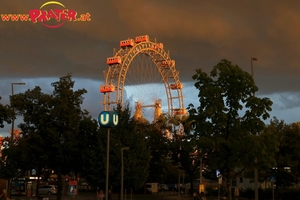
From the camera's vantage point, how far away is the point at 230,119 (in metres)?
28.8

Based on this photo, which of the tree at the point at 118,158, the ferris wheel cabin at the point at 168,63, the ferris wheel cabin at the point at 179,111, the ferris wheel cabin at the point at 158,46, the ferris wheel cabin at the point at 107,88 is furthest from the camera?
the ferris wheel cabin at the point at 179,111

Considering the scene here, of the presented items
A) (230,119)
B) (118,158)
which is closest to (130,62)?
(118,158)

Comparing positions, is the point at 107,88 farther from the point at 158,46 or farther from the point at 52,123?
the point at 52,123

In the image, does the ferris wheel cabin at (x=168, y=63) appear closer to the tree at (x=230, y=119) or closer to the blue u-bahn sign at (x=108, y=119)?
the tree at (x=230, y=119)

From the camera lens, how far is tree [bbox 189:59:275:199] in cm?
2802

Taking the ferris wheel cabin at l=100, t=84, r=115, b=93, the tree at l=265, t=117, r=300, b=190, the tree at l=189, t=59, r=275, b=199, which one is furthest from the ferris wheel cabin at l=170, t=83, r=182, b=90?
the tree at l=189, t=59, r=275, b=199

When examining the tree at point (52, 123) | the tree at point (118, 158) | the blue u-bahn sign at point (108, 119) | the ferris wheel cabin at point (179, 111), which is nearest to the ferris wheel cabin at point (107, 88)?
the ferris wheel cabin at point (179, 111)

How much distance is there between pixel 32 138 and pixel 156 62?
3682 cm

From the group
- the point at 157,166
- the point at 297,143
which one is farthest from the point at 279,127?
the point at 157,166

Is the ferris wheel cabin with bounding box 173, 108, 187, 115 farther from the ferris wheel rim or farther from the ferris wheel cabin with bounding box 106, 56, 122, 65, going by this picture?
the ferris wheel cabin with bounding box 106, 56, 122, 65

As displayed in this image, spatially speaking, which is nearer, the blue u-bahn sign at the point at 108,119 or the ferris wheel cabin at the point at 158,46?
the blue u-bahn sign at the point at 108,119

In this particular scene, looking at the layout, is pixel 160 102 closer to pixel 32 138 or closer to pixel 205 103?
pixel 32 138

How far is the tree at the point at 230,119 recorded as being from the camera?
91.9ft

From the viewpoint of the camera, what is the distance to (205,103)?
29172mm
